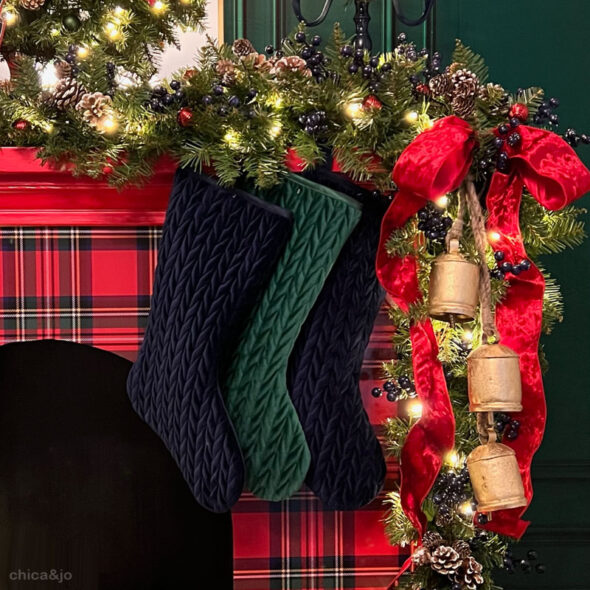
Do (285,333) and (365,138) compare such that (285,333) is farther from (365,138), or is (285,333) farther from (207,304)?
(365,138)

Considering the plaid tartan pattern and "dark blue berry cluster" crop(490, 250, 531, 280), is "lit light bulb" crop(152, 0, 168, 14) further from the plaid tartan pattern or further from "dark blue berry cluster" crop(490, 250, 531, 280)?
"dark blue berry cluster" crop(490, 250, 531, 280)

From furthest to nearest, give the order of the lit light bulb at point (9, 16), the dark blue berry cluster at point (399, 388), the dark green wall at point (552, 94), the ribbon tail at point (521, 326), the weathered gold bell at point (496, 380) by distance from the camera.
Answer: the dark green wall at point (552, 94) < the lit light bulb at point (9, 16) < the dark blue berry cluster at point (399, 388) < the ribbon tail at point (521, 326) < the weathered gold bell at point (496, 380)

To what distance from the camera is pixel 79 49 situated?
1.13m

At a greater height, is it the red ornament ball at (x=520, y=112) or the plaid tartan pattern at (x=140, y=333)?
the red ornament ball at (x=520, y=112)

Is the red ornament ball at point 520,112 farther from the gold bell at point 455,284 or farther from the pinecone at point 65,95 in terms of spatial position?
the pinecone at point 65,95

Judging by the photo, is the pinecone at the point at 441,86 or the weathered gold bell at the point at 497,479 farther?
the pinecone at the point at 441,86

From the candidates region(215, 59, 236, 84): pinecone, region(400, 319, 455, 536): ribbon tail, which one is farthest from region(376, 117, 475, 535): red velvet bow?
region(215, 59, 236, 84): pinecone

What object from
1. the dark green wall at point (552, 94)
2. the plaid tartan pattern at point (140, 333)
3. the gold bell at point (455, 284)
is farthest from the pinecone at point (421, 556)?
the dark green wall at point (552, 94)

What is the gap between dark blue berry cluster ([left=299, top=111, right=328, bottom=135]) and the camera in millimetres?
1006

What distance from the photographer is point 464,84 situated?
103 centimetres

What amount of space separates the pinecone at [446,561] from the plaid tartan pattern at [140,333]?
0.13 metres

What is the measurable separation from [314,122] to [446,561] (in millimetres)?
758

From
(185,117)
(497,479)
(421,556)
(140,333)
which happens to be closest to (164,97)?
(185,117)

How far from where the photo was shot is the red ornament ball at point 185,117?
40.1 inches
